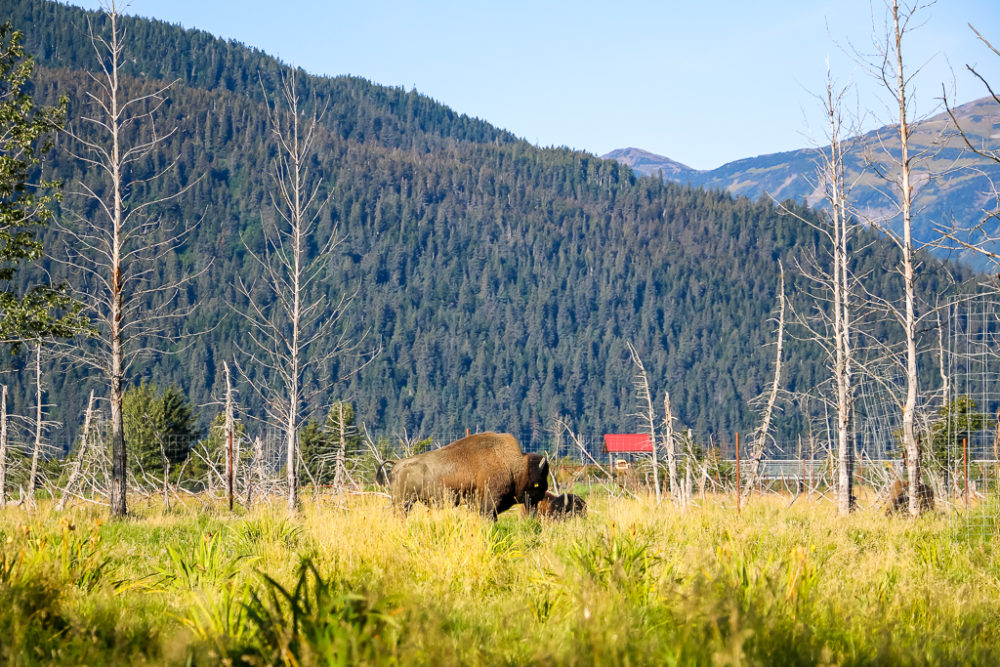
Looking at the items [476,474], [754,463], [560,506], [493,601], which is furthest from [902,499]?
[493,601]

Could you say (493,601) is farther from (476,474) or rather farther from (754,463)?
(754,463)

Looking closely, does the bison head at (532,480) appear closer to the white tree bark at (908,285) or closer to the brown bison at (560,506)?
the brown bison at (560,506)

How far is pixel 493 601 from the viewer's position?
20.7 ft

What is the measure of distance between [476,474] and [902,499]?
924 cm

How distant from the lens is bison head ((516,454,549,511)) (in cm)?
1295

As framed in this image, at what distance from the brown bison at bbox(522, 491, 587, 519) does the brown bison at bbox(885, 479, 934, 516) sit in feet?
18.0

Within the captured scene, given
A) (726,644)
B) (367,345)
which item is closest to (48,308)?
(726,644)

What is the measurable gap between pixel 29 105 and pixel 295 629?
14.2m

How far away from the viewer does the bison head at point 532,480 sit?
42.5ft

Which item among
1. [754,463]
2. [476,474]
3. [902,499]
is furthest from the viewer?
[754,463]

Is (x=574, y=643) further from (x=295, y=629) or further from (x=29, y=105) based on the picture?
(x=29, y=105)

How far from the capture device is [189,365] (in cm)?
16562

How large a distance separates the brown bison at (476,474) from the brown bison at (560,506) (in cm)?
119

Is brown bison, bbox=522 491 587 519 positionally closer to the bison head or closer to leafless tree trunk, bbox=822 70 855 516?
the bison head
